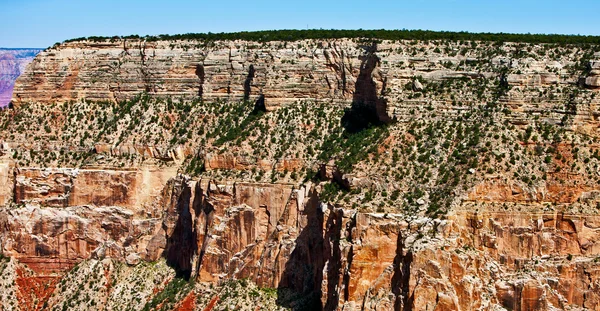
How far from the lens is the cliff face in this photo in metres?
70.7

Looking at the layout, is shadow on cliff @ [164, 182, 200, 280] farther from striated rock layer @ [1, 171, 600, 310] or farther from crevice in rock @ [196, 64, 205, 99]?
crevice in rock @ [196, 64, 205, 99]

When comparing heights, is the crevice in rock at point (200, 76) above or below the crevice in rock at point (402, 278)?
above

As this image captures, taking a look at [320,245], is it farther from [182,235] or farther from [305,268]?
[182,235]

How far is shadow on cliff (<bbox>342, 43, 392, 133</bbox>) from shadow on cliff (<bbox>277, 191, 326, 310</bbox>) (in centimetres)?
890

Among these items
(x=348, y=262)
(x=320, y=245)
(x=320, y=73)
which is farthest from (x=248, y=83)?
(x=348, y=262)

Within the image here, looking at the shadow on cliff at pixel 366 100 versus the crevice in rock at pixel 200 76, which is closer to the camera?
the shadow on cliff at pixel 366 100

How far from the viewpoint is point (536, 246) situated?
232 feet

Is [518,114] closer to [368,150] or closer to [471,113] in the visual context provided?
[471,113]

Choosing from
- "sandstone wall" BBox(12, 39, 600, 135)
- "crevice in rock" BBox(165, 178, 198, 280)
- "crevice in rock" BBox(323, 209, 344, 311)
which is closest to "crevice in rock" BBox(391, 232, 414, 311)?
"crevice in rock" BBox(323, 209, 344, 311)

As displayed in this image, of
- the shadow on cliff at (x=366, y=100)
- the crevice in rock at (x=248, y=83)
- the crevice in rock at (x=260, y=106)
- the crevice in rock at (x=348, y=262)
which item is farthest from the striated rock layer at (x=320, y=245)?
the crevice in rock at (x=248, y=83)

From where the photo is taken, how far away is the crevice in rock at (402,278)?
68688 mm

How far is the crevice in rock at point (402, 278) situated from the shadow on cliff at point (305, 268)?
10.3 m

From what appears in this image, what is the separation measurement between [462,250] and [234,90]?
33.9 meters

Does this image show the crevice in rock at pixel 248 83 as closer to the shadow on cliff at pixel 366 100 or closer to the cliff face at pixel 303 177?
the cliff face at pixel 303 177
